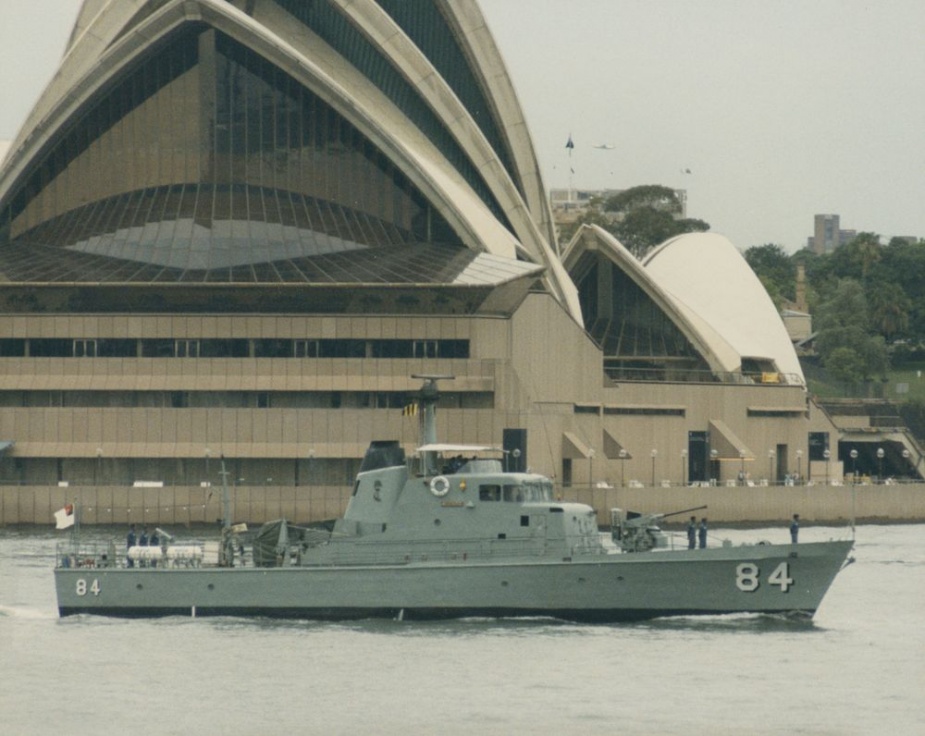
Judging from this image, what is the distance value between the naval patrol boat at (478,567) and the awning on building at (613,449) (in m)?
44.3

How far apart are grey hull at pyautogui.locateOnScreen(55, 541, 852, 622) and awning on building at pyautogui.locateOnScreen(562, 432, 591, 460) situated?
132 ft

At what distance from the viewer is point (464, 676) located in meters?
52.2

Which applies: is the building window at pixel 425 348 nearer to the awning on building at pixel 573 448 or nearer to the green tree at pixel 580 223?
the awning on building at pixel 573 448

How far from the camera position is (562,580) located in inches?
2333

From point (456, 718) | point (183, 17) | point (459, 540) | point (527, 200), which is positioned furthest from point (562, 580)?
point (527, 200)

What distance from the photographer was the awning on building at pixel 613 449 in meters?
106

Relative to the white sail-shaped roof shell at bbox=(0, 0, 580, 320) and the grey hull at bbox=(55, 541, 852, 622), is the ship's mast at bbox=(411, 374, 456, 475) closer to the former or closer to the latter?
the grey hull at bbox=(55, 541, 852, 622)

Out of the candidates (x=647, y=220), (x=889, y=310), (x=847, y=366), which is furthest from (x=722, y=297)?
(x=647, y=220)

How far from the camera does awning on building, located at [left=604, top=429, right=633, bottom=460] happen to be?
105562 millimetres

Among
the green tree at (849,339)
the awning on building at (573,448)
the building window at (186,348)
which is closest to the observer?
the building window at (186,348)

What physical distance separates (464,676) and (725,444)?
193 ft

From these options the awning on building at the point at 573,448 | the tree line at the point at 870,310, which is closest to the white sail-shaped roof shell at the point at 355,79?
the awning on building at the point at 573,448

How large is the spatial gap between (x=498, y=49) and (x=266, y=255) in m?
16.0

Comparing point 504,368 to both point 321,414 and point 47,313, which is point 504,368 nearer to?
point 321,414
